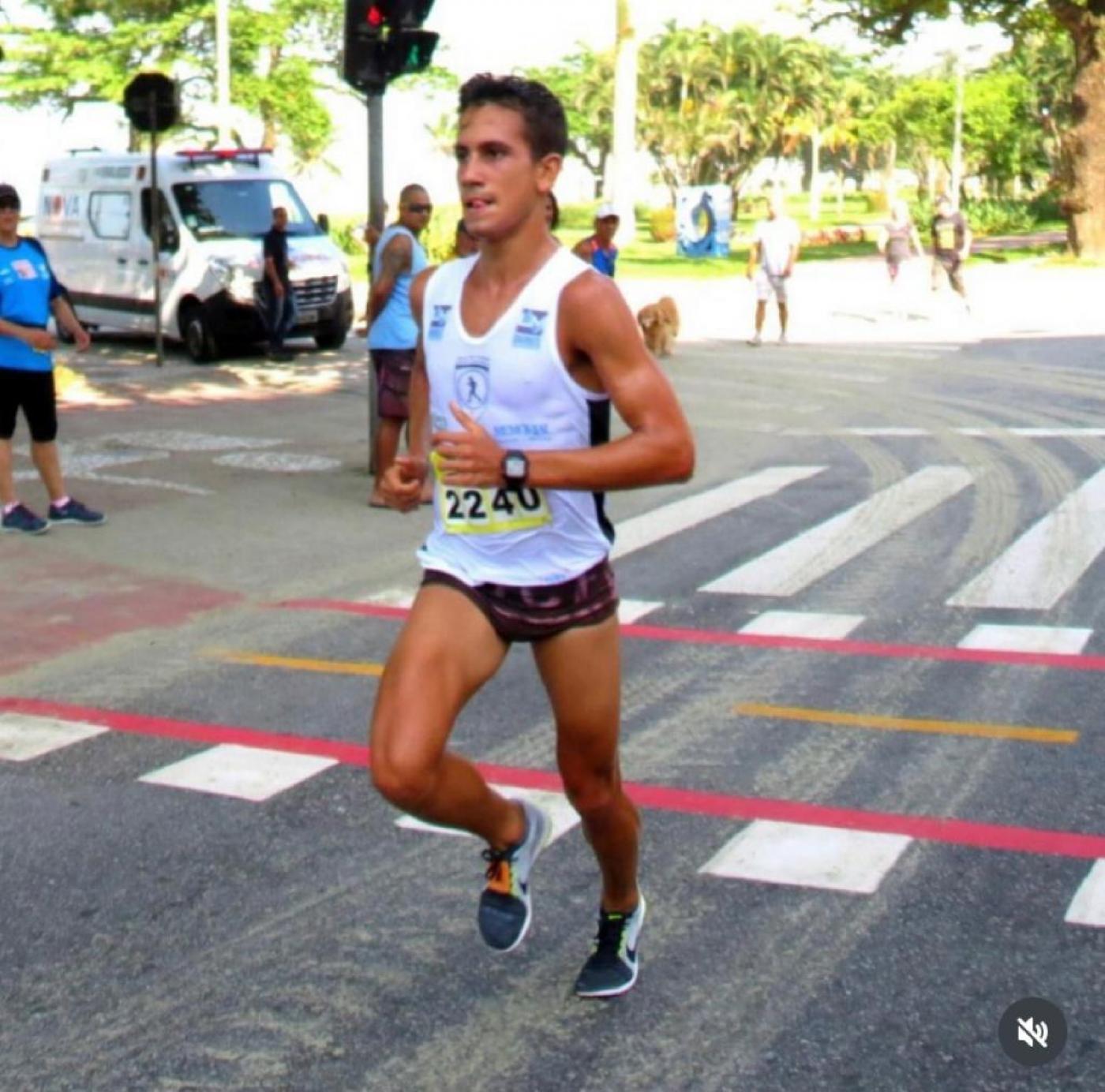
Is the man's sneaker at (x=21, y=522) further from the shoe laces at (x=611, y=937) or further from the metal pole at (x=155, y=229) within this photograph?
the metal pole at (x=155, y=229)

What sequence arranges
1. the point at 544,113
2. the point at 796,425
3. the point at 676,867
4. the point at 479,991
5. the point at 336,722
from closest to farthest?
the point at 544,113 < the point at 479,991 < the point at 676,867 < the point at 336,722 < the point at 796,425

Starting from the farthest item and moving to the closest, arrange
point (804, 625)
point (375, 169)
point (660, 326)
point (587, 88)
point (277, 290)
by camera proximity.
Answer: point (587, 88)
point (660, 326)
point (277, 290)
point (375, 169)
point (804, 625)

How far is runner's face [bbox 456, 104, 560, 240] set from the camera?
4.11 meters

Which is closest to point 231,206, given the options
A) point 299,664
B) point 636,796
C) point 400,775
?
point 299,664

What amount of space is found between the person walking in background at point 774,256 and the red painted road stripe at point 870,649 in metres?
15.1

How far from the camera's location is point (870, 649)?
8227 mm

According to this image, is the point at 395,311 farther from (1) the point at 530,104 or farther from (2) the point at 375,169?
(1) the point at 530,104

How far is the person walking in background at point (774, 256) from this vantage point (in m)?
23.5

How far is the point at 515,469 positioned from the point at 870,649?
4564 mm

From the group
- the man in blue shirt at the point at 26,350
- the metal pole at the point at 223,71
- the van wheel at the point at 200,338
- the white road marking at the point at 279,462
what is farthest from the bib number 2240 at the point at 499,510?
the metal pole at the point at 223,71

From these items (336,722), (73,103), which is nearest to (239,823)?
(336,722)

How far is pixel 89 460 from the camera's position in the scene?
14.3 m

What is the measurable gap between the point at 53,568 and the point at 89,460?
13.6 ft

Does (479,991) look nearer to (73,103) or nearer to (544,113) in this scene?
(544,113)
